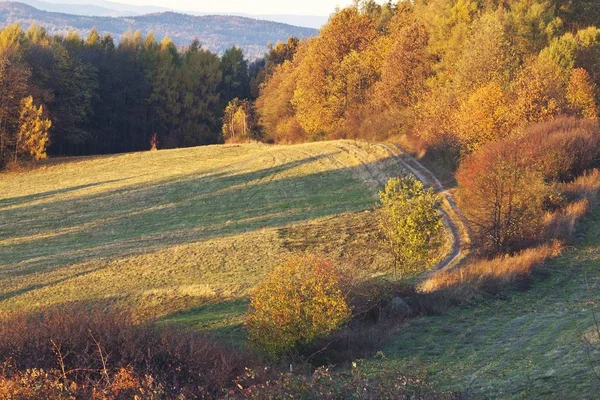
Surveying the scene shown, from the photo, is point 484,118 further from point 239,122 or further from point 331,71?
point 239,122

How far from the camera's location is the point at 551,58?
4134 cm

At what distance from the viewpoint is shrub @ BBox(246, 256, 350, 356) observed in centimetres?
1360

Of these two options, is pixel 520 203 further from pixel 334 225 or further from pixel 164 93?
pixel 164 93

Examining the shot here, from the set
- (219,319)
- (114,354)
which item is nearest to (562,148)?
(219,319)

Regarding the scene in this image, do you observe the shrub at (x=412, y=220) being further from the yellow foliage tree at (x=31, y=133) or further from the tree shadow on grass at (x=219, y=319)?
the yellow foliage tree at (x=31, y=133)

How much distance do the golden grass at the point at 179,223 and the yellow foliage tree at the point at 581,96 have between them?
1160 centimetres

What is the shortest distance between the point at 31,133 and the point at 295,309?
52.0 meters

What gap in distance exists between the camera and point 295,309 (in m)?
13.7

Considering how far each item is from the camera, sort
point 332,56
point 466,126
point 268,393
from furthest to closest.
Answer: point 332,56
point 466,126
point 268,393

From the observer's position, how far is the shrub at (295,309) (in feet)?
44.6

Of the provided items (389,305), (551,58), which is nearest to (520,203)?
(389,305)

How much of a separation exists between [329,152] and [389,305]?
34695 millimetres

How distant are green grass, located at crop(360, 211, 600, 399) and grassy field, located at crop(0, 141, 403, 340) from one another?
601 cm

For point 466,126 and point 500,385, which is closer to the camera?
point 500,385
